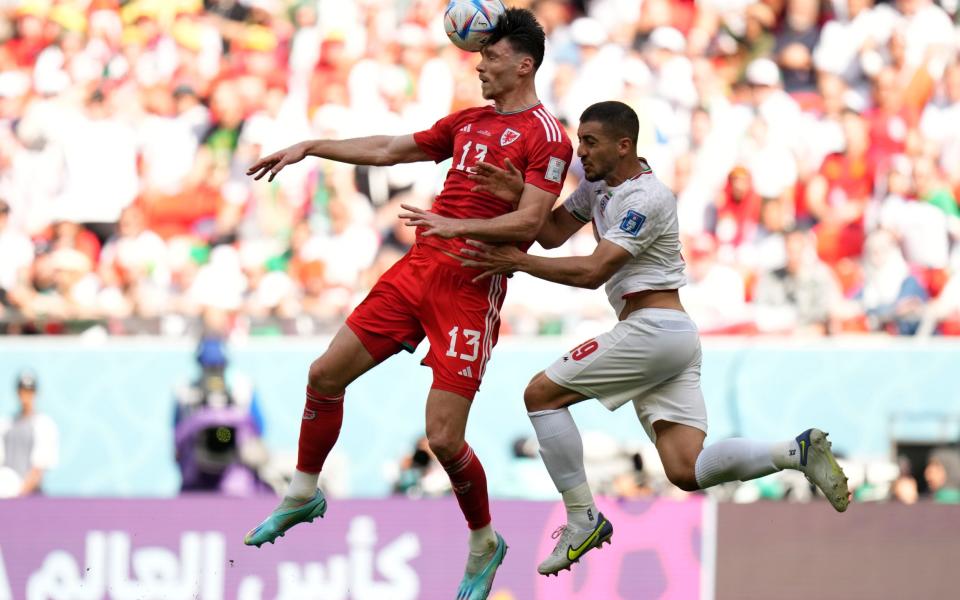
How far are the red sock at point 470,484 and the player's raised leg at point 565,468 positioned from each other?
0.37 meters

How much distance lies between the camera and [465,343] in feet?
24.8

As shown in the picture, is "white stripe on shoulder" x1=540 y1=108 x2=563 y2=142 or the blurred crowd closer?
"white stripe on shoulder" x1=540 y1=108 x2=563 y2=142

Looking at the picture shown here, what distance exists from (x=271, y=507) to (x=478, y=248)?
11.4ft

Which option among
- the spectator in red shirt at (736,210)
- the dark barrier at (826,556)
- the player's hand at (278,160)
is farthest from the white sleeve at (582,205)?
the spectator in red shirt at (736,210)

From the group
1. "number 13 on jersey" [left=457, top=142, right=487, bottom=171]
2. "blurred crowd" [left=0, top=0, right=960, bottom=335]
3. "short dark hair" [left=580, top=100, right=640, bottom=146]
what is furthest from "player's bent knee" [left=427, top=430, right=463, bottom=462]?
"blurred crowd" [left=0, top=0, right=960, bottom=335]

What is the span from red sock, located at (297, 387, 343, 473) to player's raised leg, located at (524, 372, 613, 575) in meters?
1.00

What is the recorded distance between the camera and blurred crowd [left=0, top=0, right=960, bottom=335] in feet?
42.0

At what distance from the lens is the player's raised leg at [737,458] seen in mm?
7309

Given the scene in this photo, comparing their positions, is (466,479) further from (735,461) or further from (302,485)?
(735,461)

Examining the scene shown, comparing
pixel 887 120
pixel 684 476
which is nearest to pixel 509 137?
pixel 684 476

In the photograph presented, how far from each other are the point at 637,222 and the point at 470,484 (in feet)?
5.17

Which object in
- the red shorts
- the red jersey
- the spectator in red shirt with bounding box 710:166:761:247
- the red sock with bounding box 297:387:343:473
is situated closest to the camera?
the red jersey

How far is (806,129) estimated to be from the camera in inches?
558

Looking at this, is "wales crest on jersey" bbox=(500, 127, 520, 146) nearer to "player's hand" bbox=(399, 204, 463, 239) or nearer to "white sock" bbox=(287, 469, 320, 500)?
"player's hand" bbox=(399, 204, 463, 239)
